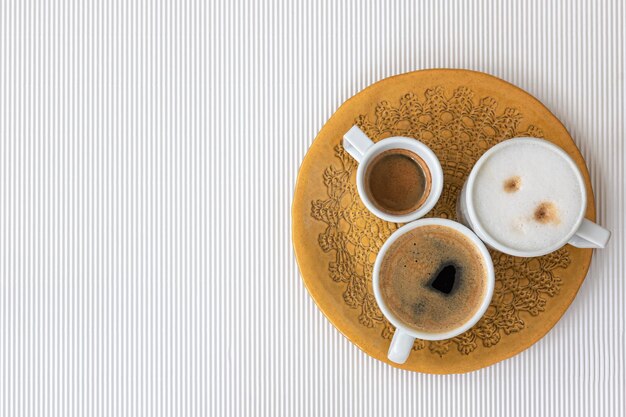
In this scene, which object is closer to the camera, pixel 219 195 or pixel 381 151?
pixel 381 151

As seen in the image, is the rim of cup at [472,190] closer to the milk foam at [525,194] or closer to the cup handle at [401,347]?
the milk foam at [525,194]

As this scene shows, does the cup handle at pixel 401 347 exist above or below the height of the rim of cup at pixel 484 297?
below

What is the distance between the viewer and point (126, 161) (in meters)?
0.86

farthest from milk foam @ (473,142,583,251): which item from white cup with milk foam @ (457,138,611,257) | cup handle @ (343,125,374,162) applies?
cup handle @ (343,125,374,162)

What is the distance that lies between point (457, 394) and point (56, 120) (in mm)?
786

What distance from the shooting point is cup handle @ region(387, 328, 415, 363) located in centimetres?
65

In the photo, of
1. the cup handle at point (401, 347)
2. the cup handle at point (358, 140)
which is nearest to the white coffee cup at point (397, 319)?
the cup handle at point (401, 347)

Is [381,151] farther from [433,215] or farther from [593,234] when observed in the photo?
[593,234]

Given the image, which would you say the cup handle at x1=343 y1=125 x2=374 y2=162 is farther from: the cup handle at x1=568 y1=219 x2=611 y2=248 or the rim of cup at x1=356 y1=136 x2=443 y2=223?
the cup handle at x1=568 y1=219 x2=611 y2=248

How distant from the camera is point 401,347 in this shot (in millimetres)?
649

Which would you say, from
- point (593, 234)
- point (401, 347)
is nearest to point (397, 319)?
point (401, 347)

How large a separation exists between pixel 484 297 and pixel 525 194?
5.5 inches

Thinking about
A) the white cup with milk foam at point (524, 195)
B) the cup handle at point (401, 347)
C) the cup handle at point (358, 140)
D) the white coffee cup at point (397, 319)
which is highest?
the cup handle at point (358, 140)

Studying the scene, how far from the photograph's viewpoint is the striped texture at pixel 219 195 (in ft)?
2.65
